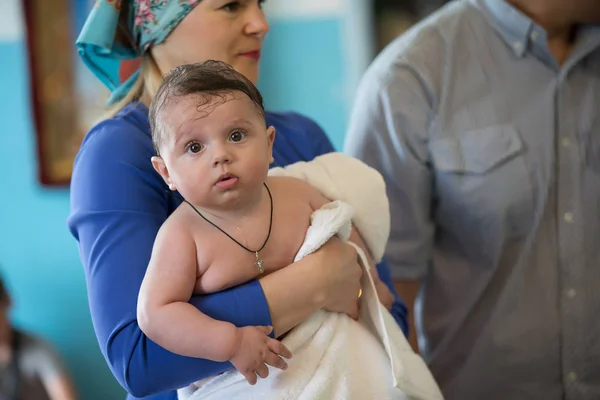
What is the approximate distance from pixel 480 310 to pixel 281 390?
2.32 ft

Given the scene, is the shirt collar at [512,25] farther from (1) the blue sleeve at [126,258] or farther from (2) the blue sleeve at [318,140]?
(1) the blue sleeve at [126,258]

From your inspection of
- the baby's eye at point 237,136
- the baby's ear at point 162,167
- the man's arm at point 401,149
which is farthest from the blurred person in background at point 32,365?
the baby's eye at point 237,136

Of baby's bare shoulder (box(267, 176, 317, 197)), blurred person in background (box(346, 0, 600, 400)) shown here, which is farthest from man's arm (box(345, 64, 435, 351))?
baby's bare shoulder (box(267, 176, 317, 197))

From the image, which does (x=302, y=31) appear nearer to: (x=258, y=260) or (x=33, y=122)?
(x=33, y=122)

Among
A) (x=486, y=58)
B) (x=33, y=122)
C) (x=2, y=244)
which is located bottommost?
(x=2, y=244)

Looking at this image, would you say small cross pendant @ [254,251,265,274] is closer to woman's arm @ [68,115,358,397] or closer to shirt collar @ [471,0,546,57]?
woman's arm @ [68,115,358,397]

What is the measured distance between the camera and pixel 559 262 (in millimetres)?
1592

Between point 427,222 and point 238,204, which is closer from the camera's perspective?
point 238,204

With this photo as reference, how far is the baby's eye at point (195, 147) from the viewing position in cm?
103

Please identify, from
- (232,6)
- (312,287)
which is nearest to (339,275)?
(312,287)

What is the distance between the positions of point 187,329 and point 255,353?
0.10 metres

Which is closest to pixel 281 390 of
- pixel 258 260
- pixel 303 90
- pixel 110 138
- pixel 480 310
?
pixel 258 260

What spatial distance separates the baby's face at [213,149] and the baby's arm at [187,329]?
0.10 m

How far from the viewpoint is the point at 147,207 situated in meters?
1.16
